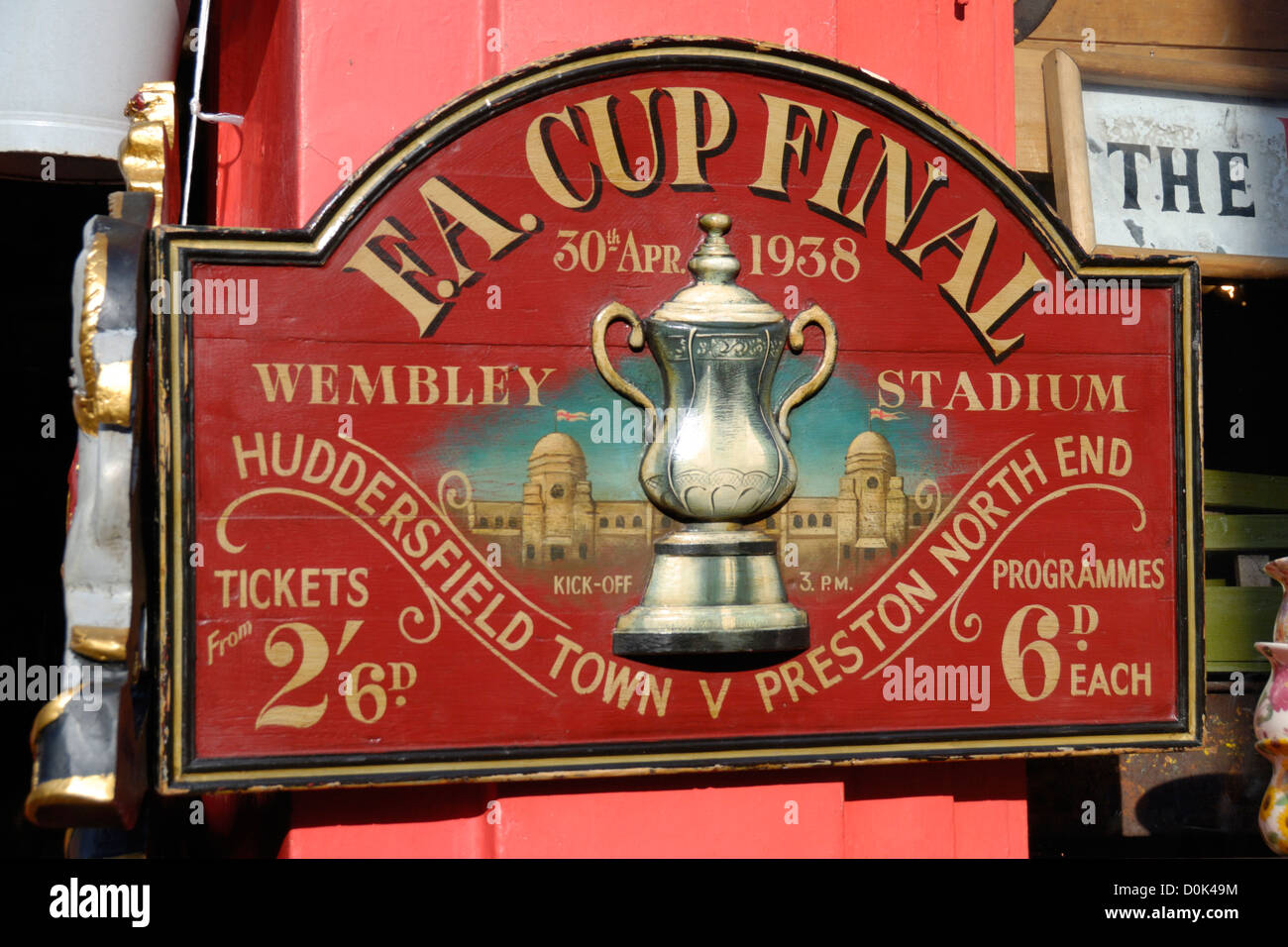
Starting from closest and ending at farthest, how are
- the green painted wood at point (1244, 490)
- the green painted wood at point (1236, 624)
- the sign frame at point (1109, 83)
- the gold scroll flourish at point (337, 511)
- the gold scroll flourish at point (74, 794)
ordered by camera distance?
the gold scroll flourish at point (74, 794)
the gold scroll flourish at point (337, 511)
the sign frame at point (1109, 83)
the green painted wood at point (1236, 624)
the green painted wood at point (1244, 490)

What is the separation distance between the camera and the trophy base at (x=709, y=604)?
238 centimetres

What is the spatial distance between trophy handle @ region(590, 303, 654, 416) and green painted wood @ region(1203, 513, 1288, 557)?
1.86 metres

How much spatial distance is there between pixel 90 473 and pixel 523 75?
3.21ft


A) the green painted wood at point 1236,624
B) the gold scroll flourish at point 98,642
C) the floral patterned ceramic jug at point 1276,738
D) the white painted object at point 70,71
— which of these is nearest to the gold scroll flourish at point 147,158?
the white painted object at point 70,71

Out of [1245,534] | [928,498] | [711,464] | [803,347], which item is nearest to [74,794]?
[711,464]

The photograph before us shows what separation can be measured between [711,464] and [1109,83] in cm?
151

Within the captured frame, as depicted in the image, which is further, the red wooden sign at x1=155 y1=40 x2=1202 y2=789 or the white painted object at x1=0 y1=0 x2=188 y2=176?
the white painted object at x1=0 y1=0 x2=188 y2=176

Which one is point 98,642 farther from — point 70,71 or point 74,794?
Answer: point 70,71

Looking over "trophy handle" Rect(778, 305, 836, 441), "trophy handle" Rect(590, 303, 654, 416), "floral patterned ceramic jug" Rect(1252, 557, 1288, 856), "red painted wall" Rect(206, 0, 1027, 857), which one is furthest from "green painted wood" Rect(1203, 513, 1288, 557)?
"trophy handle" Rect(590, 303, 654, 416)

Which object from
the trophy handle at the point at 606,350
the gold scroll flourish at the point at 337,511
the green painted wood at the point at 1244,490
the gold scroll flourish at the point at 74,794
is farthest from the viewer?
the green painted wood at the point at 1244,490

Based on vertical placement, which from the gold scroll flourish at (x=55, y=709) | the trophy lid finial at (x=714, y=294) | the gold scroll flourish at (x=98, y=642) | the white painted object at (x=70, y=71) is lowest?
the gold scroll flourish at (x=55, y=709)

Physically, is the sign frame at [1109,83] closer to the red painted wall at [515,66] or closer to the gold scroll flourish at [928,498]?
the red painted wall at [515,66]

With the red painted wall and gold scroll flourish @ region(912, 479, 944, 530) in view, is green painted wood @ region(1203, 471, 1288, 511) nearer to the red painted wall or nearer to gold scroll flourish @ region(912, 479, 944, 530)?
the red painted wall

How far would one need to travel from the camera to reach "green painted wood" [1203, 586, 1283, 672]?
341 centimetres
